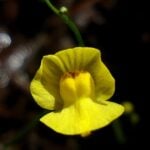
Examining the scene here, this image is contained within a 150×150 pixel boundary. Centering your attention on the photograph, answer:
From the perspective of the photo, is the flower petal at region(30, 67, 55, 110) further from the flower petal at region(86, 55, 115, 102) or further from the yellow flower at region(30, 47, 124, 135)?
the flower petal at region(86, 55, 115, 102)

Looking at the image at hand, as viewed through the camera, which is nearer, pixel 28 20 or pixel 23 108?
pixel 23 108

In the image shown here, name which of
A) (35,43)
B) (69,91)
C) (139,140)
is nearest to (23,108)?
(35,43)

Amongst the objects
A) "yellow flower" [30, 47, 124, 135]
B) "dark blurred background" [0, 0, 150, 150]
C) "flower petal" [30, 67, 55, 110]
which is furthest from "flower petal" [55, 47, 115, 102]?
"dark blurred background" [0, 0, 150, 150]

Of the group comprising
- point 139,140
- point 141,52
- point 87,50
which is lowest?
point 139,140

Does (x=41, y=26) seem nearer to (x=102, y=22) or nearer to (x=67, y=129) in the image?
(x=102, y=22)

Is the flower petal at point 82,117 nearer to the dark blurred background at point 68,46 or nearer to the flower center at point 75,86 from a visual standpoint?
the flower center at point 75,86

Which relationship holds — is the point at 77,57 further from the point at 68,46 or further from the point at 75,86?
the point at 68,46

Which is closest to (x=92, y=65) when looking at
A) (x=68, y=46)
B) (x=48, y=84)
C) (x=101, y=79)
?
(x=101, y=79)
